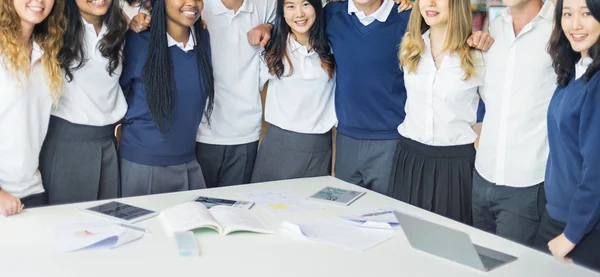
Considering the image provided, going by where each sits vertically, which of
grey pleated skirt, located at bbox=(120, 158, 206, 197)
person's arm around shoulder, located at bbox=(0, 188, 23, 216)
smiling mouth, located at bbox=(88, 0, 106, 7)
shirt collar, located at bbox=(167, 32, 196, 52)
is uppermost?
smiling mouth, located at bbox=(88, 0, 106, 7)

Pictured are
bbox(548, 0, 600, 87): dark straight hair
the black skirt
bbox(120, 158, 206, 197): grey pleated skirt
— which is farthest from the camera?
bbox(120, 158, 206, 197): grey pleated skirt

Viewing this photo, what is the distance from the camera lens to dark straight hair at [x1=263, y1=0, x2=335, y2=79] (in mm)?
2982

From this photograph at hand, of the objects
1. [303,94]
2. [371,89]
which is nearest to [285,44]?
[303,94]

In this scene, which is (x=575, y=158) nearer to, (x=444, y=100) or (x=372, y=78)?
(x=444, y=100)

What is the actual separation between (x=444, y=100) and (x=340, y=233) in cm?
91

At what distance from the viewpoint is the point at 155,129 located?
9.05ft

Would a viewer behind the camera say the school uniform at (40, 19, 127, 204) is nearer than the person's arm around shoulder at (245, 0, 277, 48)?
Yes

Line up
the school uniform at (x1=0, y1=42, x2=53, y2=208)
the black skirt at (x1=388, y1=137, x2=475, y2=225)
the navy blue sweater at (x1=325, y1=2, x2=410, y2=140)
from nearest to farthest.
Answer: the school uniform at (x1=0, y1=42, x2=53, y2=208) < the black skirt at (x1=388, y1=137, x2=475, y2=225) < the navy blue sweater at (x1=325, y1=2, x2=410, y2=140)

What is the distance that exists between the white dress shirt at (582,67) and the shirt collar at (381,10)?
108 cm

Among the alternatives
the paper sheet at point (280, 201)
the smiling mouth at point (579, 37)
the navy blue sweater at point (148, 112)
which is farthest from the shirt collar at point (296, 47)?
the smiling mouth at point (579, 37)

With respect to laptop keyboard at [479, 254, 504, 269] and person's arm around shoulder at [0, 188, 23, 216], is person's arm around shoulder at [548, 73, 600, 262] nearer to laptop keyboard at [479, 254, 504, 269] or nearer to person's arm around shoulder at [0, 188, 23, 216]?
laptop keyboard at [479, 254, 504, 269]

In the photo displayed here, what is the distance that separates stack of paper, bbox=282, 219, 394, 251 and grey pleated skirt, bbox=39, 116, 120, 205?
109cm

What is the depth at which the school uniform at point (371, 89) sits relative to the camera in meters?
2.91

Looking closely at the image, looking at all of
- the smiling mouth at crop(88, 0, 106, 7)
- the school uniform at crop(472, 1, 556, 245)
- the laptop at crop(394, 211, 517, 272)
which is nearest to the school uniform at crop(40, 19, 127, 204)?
the smiling mouth at crop(88, 0, 106, 7)
